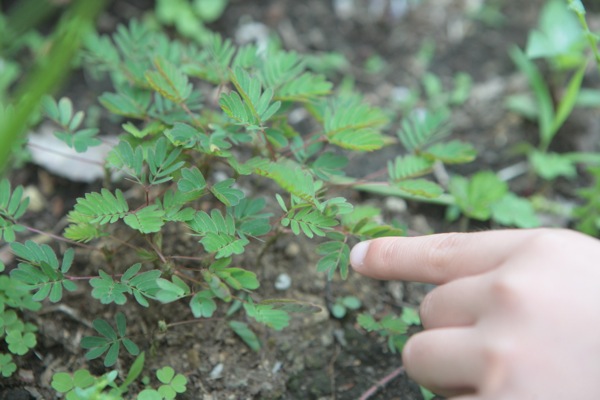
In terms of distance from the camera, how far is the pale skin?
1.03 meters

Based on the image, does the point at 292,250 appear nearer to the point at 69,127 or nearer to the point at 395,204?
the point at 395,204

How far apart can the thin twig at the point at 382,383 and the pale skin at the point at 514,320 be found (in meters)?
0.39

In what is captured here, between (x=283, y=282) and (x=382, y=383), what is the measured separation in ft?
1.24

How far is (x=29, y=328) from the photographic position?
1.47 metres

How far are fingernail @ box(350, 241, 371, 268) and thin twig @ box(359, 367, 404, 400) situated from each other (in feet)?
1.26

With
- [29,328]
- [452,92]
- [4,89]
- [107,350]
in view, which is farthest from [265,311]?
[452,92]

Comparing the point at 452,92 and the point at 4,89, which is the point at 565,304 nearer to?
the point at 452,92

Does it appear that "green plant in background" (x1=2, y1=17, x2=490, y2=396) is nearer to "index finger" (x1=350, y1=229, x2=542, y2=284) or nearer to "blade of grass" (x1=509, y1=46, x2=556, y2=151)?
"index finger" (x1=350, y1=229, x2=542, y2=284)

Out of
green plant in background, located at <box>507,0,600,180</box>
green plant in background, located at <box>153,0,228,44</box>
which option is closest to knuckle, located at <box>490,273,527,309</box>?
green plant in background, located at <box>507,0,600,180</box>

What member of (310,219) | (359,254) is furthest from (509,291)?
(310,219)

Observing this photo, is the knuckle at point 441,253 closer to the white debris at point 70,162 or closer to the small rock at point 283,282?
the small rock at point 283,282

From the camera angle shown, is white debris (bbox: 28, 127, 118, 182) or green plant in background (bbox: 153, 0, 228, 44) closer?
white debris (bbox: 28, 127, 118, 182)

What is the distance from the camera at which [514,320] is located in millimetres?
1062

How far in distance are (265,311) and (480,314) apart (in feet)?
1.55
